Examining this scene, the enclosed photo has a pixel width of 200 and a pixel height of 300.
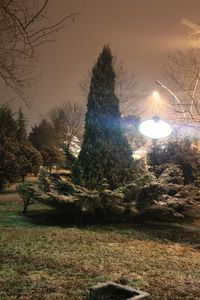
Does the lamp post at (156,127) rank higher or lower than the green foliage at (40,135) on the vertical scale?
lower

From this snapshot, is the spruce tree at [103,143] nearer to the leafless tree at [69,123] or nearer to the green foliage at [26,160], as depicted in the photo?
the green foliage at [26,160]

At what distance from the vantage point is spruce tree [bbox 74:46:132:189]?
10.8m

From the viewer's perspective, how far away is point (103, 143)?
10797 millimetres

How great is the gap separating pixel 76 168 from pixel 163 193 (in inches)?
91.0

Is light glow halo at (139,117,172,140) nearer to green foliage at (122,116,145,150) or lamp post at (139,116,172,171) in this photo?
lamp post at (139,116,172,171)

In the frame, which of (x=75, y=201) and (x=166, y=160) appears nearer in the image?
(x=75, y=201)

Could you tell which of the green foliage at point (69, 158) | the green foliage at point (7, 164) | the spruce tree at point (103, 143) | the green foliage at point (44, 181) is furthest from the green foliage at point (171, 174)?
the green foliage at point (7, 164)

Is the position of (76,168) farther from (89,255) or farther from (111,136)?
(89,255)

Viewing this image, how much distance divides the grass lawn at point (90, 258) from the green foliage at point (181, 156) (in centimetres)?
478

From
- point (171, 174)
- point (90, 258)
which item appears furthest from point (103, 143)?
point (90, 258)

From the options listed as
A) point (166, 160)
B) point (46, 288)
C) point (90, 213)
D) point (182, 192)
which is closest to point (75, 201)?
point (90, 213)

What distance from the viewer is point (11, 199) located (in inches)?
563

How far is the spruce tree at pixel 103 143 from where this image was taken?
10.8m

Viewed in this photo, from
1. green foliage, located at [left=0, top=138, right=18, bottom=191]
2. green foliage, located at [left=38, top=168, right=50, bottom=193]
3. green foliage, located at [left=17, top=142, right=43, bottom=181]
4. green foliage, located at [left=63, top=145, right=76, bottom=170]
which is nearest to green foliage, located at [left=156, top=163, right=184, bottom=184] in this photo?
green foliage, located at [left=63, top=145, right=76, bottom=170]
